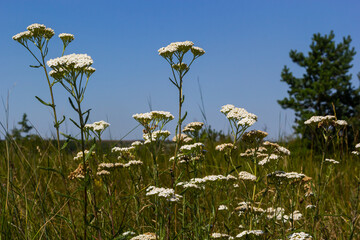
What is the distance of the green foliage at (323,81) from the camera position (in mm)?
19141

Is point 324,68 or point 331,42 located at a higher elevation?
point 331,42

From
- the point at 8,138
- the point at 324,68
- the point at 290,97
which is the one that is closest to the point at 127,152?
the point at 8,138

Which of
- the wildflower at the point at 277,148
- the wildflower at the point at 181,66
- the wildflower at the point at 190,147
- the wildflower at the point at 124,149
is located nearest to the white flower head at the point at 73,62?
the wildflower at the point at 181,66

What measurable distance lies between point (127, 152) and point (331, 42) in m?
19.4

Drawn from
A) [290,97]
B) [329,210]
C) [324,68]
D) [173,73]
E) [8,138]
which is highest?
[324,68]

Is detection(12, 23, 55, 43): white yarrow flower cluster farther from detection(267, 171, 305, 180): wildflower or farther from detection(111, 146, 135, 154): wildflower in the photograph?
detection(267, 171, 305, 180): wildflower

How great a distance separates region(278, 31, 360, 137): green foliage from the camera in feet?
62.8

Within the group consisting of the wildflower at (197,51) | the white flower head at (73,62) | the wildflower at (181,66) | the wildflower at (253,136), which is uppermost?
the wildflower at (197,51)

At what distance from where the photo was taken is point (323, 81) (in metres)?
19.1

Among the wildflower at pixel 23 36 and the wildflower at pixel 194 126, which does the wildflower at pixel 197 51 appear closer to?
the wildflower at pixel 194 126

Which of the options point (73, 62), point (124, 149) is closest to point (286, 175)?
point (124, 149)

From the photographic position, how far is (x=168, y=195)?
266 centimetres

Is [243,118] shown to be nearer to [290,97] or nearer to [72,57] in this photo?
A: [72,57]

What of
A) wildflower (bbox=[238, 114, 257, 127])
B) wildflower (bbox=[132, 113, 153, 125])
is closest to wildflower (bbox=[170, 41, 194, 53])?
wildflower (bbox=[132, 113, 153, 125])
